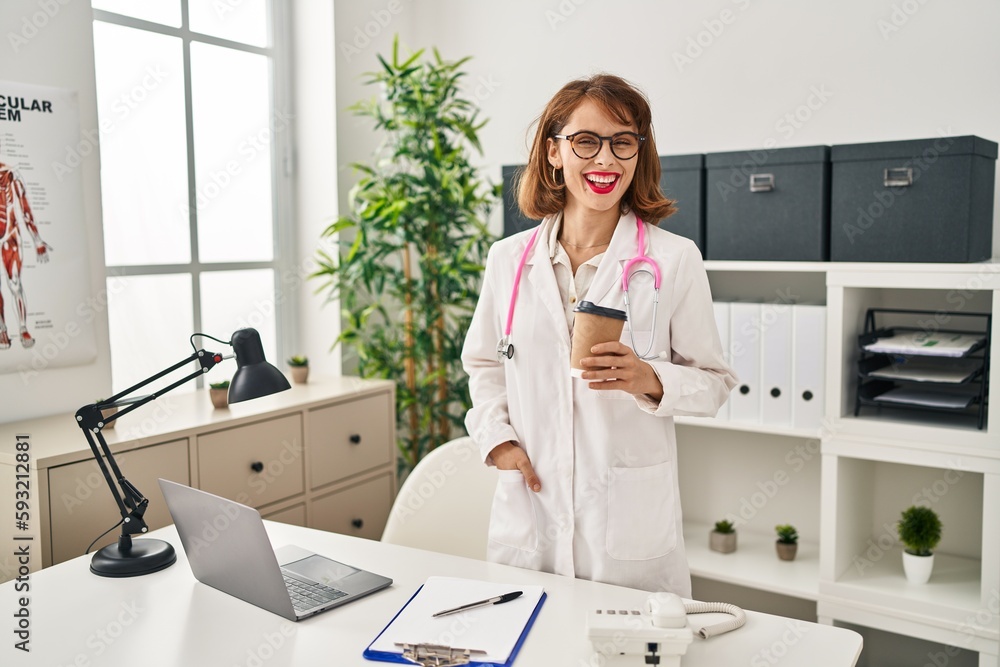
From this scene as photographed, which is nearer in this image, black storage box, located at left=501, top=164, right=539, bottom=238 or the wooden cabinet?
the wooden cabinet

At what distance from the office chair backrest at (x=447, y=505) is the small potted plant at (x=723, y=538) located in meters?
1.12

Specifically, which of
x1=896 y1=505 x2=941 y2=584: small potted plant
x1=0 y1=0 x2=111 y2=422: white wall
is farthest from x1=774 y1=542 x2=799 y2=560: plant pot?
x1=0 y1=0 x2=111 y2=422: white wall

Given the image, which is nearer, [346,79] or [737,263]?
[737,263]

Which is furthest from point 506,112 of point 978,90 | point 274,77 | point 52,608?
point 52,608

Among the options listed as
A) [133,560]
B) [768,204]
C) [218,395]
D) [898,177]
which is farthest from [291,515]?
[898,177]

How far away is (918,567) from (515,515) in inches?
54.6

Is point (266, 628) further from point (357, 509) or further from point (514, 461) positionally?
point (357, 509)

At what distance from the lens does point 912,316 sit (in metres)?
2.65

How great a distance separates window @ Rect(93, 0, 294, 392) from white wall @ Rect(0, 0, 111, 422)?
19 centimetres

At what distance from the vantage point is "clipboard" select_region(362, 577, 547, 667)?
1342 mm

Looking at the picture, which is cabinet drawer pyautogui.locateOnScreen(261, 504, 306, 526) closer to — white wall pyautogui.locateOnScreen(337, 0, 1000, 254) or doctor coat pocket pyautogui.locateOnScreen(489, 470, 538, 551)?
doctor coat pocket pyautogui.locateOnScreen(489, 470, 538, 551)

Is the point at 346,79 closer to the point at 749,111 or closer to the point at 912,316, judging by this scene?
the point at 749,111

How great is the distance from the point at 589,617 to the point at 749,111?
2109 millimetres

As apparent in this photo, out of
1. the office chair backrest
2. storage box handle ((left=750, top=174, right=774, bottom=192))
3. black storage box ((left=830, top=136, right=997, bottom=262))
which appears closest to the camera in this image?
the office chair backrest
